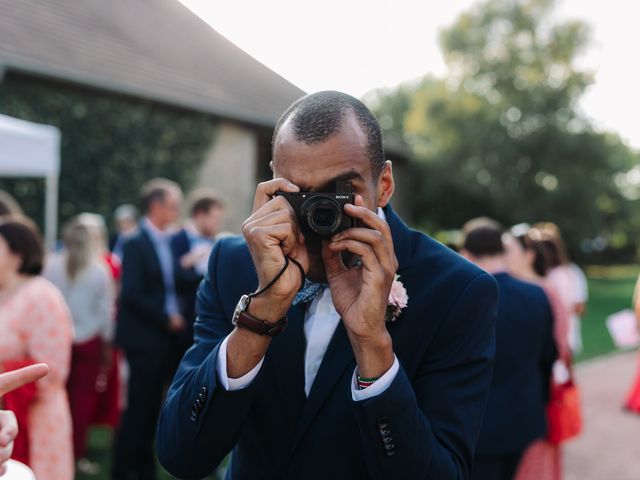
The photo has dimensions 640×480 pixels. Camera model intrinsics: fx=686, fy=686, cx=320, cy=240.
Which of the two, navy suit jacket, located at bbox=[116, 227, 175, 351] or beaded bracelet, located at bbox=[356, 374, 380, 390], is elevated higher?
beaded bracelet, located at bbox=[356, 374, 380, 390]

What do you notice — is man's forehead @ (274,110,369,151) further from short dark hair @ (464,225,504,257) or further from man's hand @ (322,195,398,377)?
short dark hair @ (464,225,504,257)

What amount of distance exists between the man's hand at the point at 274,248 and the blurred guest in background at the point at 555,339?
2996 mm

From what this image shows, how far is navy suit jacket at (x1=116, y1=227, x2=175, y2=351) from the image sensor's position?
520 centimetres

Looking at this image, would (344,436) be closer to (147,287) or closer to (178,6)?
(178,6)

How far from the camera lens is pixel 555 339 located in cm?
417

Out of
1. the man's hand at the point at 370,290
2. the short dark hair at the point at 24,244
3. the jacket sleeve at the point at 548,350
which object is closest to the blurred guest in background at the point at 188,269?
the short dark hair at the point at 24,244

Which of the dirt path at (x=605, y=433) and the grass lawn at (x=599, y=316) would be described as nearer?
the dirt path at (x=605, y=433)

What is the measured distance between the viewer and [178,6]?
1.64 meters

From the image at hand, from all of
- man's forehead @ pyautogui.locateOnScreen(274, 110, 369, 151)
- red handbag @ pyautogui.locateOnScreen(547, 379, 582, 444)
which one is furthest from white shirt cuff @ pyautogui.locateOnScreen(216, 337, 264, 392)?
red handbag @ pyautogui.locateOnScreen(547, 379, 582, 444)

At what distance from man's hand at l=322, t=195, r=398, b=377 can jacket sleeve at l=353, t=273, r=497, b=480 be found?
8 centimetres

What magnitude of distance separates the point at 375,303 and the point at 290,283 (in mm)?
194

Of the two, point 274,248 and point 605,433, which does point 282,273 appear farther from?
point 605,433

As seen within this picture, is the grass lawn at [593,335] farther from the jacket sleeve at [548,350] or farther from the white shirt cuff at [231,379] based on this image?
the white shirt cuff at [231,379]

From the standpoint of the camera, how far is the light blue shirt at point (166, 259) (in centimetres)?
540
